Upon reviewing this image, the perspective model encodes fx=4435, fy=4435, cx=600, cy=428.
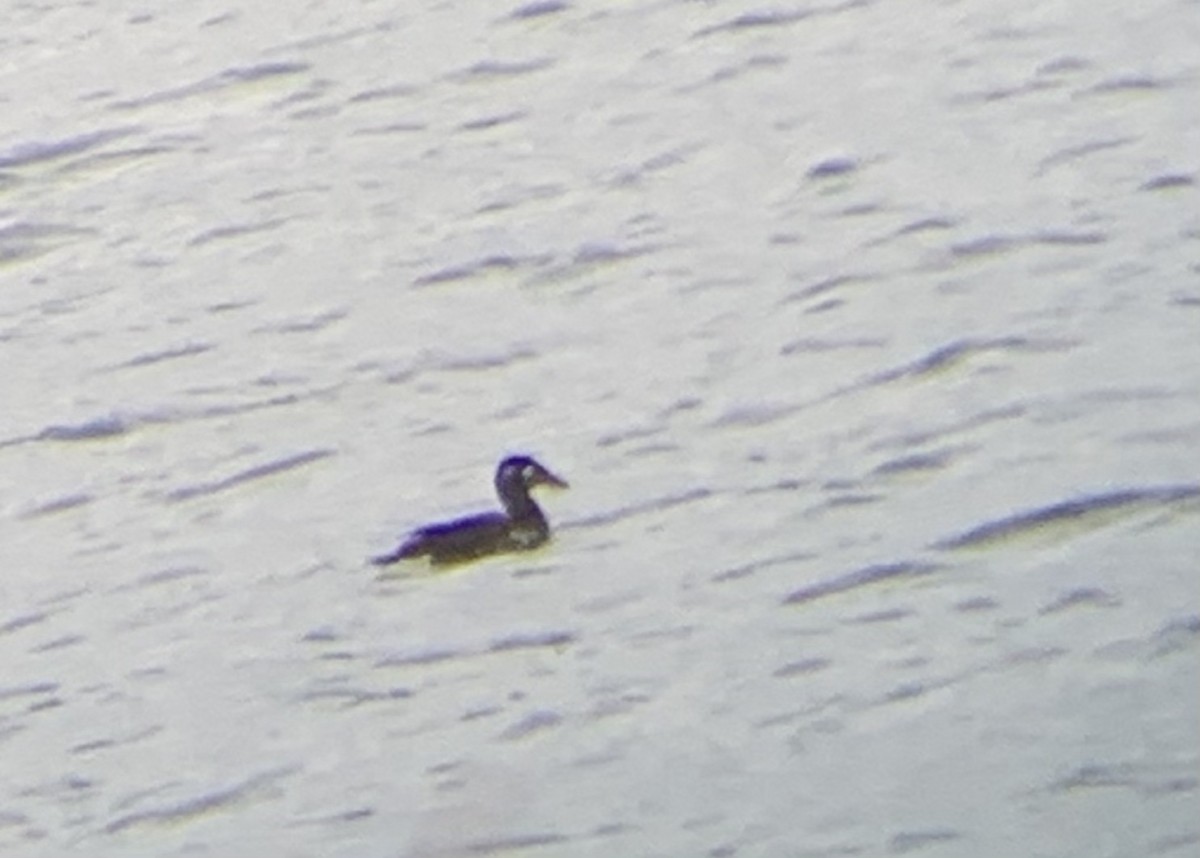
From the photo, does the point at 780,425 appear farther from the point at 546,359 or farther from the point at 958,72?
the point at 958,72

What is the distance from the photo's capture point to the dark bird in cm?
1056

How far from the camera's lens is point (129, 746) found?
9.89 meters

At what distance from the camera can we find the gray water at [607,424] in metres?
9.32

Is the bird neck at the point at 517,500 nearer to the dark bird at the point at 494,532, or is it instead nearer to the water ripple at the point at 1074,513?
the dark bird at the point at 494,532

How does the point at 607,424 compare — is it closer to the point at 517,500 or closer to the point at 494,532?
the point at 494,532

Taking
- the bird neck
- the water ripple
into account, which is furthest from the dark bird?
the water ripple

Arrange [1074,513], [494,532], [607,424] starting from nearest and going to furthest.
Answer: [1074,513] → [494,532] → [607,424]

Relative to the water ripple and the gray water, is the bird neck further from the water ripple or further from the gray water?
the water ripple

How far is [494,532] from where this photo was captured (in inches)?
421

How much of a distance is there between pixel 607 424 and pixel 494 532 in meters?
0.88

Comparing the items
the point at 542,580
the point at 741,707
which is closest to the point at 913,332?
the point at 542,580

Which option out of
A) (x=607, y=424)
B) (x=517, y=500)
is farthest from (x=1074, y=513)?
(x=607, y=424)

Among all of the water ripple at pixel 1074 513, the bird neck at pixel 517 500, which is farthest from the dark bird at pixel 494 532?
the water ripple at pixel 1074 513

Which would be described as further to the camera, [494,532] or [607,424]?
[607,424]
